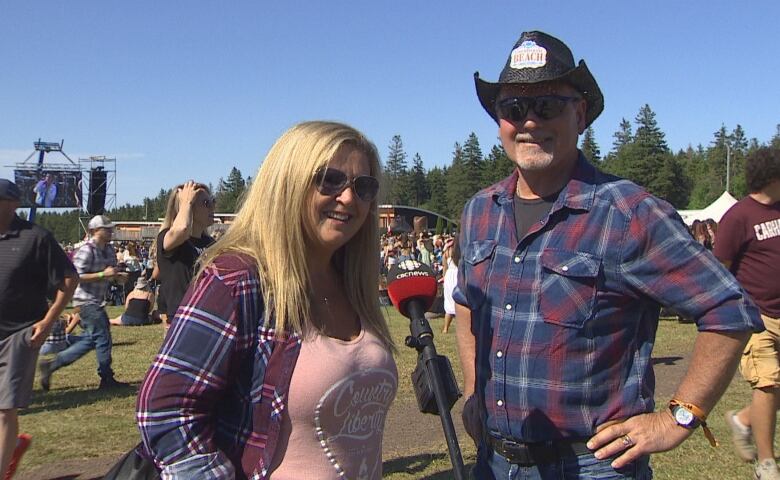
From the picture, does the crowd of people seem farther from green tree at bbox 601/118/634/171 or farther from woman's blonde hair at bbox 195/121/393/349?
green tree at bbox 601/118/634/171

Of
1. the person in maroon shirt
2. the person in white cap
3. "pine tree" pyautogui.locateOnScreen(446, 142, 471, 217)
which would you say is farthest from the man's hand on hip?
Answer: "pine tree" pyautogui.locateOnScreen(446, 142, 471, 217)

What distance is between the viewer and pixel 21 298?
5109mm

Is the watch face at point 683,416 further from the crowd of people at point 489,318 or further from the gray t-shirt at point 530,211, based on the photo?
the gray t-shirt at point 530,211

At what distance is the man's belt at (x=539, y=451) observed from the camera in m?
2.23

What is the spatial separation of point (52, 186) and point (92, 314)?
49.6 meters

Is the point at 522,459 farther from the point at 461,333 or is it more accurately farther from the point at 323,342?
the point at 323,342

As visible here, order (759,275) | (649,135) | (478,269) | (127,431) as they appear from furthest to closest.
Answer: (649,135) < (127,431) < (759,275) < (478,269)

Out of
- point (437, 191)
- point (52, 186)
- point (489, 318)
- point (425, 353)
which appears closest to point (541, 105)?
point (489, 318)

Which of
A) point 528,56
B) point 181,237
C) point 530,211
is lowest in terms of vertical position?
point 181,237

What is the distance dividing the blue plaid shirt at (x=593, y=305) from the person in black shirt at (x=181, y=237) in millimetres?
3071

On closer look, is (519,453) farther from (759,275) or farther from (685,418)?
(759,275)

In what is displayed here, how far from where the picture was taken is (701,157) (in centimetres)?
12181

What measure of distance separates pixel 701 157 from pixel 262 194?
132 meters

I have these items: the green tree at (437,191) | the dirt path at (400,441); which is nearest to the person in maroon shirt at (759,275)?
the dirt path at (400,441)
